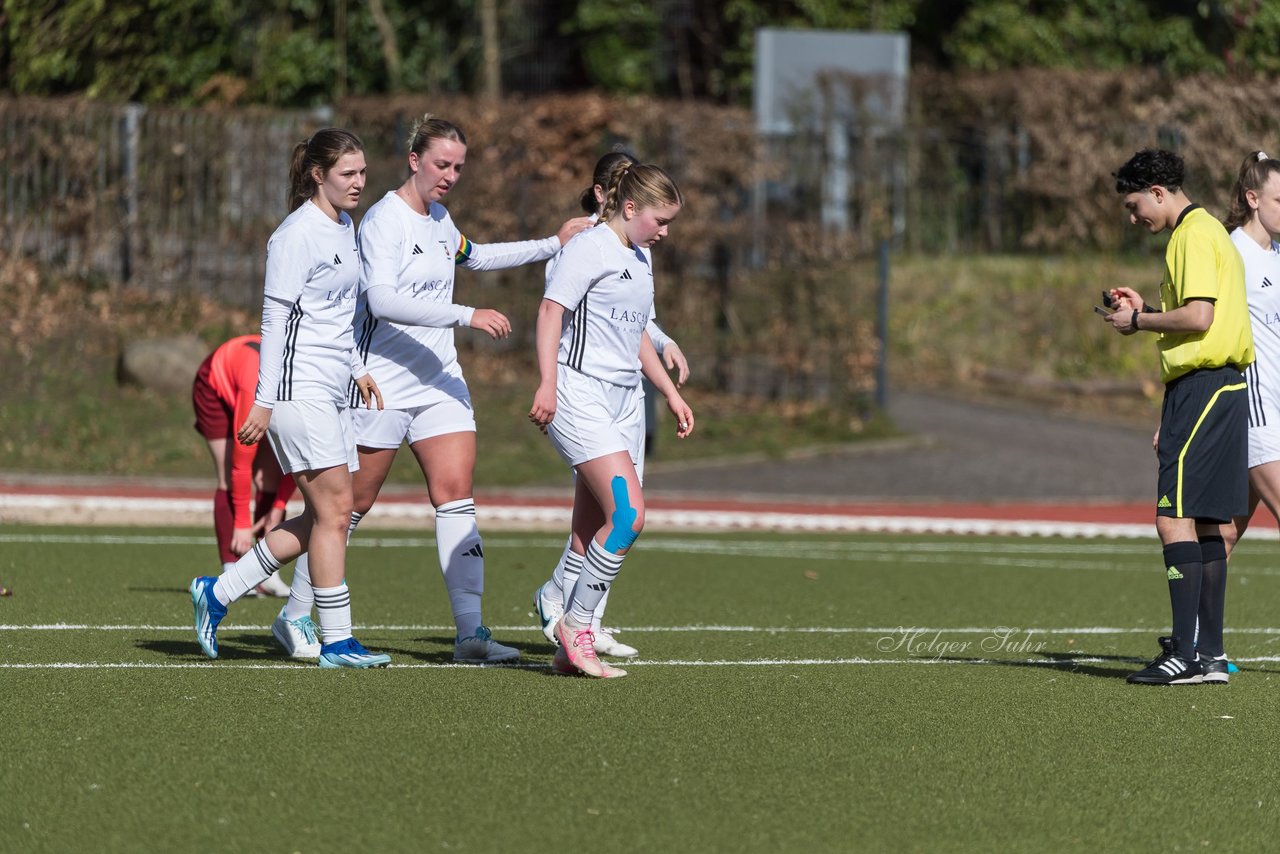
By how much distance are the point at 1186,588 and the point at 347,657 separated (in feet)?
10.7

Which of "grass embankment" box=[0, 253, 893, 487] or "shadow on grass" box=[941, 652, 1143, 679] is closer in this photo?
"shadow on grass" box=[941, 652, 1143, 679]

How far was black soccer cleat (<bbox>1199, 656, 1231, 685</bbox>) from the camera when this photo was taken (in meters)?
7.15

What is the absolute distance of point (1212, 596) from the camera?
286 inches

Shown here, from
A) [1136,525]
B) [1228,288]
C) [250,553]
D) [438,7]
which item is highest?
[438,7]

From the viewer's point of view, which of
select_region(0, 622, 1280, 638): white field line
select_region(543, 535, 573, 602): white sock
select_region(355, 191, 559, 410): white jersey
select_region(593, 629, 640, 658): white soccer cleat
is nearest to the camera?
select_region(355, 191, 559, 410): white jersey

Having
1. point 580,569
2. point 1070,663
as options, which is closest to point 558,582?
point 580,569

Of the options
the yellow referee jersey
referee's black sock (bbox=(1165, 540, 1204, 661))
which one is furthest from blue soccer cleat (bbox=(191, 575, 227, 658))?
the yellow referee jersey

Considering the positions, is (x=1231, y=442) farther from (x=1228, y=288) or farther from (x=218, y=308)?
(x=218, y=308)

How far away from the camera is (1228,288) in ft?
22.9

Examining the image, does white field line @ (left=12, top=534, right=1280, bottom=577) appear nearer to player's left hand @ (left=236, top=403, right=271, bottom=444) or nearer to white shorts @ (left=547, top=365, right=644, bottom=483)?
white shorts @ (left=547, top=365, right=644, bottom=483)

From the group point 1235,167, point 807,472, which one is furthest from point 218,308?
point 1235,167

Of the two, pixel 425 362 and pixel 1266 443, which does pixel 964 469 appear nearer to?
pixel 1266 443

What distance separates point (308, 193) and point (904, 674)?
3.01m

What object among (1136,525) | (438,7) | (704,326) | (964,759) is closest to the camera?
(964,759)
